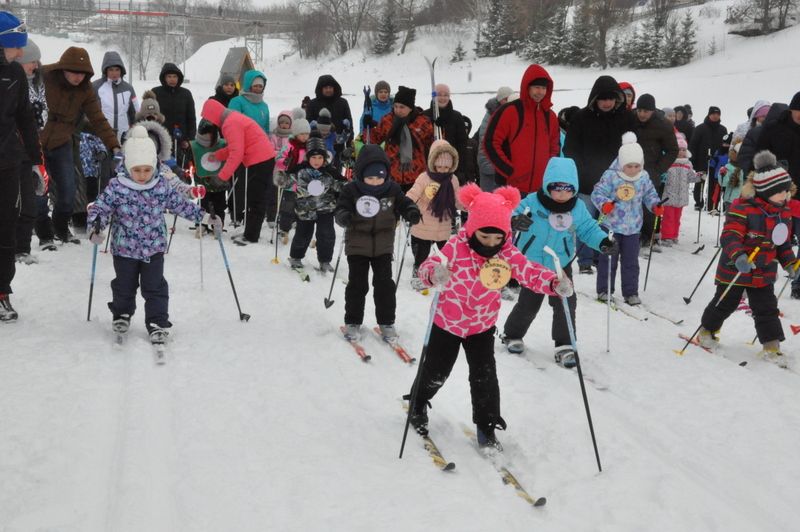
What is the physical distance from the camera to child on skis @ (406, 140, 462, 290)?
704cm

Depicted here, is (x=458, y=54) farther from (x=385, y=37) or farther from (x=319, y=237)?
(x=319, y=237)

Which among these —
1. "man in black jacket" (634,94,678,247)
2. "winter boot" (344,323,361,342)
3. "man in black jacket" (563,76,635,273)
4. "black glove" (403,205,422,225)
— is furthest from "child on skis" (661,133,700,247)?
"winter boot" (344,323,361,342)

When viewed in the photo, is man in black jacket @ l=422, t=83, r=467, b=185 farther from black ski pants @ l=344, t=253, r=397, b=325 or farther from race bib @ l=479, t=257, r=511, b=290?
race bib @ l=479, t=257, r=511, b=290

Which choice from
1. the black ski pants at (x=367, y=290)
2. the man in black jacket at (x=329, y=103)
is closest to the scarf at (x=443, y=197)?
the black ski pants at (x=367, y=290)

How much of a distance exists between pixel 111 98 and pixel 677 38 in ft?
108

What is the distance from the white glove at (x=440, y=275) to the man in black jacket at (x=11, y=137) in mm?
3515

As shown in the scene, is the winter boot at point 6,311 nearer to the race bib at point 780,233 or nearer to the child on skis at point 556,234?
the child on skis at point 556,234

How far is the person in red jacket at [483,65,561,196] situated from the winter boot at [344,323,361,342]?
2.45 m

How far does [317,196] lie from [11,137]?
3193mm

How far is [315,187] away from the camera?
24.8 feet

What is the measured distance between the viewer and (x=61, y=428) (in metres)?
3.86

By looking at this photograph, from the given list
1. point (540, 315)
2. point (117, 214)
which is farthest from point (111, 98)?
point (540, 315)

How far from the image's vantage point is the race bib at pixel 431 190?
700cm

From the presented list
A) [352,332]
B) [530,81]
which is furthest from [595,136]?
[352,332]
